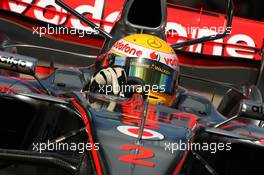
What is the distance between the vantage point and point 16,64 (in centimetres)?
320

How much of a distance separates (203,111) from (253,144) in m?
1.09

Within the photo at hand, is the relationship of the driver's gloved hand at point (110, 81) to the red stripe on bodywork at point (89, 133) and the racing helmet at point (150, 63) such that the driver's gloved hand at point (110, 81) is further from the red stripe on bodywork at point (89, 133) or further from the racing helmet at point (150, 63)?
the red stripe on bodywork at point (89, 133)

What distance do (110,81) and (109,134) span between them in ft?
3.16

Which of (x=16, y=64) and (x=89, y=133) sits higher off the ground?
(x=16, y=64)

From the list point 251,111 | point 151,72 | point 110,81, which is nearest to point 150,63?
point 151,72

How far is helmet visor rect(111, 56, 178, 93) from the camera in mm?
3711

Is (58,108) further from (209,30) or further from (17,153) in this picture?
(209,30)

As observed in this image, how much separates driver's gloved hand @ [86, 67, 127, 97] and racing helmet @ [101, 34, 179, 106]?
10cm

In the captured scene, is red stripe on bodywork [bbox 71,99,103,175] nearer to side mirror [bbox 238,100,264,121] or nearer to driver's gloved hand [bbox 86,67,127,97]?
driver's gloved hand [bbox 86,67,127,97]

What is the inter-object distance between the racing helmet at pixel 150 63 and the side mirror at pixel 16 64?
2.34 ft

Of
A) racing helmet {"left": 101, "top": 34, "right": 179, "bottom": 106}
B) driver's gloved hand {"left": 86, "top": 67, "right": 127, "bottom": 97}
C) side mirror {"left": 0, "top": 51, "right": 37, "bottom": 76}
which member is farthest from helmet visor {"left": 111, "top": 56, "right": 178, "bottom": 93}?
side mirror {"left": 0, "top": 51, "right": 37, "bottom": 76}

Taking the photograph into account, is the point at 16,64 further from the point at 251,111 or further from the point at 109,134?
the point at 251,111

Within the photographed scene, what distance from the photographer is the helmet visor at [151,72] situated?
146 inches

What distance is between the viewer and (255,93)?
195 inches
